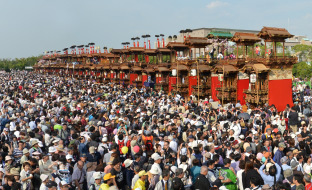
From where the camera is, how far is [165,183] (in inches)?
265

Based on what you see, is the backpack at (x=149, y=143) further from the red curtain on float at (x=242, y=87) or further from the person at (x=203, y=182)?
the red curtain on float at (x=242, y=87)

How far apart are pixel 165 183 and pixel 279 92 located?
21456mm

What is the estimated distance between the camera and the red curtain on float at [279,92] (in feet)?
81.9

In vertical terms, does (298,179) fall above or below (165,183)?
above

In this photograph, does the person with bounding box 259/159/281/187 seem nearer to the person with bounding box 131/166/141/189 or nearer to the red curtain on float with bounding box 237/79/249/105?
the person with bounding box 131/166/141/189

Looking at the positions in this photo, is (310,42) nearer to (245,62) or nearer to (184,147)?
(245,62)

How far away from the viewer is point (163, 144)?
32.0 feet

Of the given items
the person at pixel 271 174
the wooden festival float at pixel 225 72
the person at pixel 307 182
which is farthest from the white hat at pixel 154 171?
the wooden festival float at pixel 225 72

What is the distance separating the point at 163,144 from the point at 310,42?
96067 millimetres

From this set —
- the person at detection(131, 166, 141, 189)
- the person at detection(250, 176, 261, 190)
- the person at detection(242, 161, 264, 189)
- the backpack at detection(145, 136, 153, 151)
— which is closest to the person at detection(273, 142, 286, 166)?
the person at detection(242, 161, 264, 189)

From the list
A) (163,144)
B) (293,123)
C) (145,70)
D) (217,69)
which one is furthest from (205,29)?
(163,144)

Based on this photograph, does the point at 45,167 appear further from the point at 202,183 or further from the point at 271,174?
the point at 271,174

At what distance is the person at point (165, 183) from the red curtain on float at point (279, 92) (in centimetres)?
2049

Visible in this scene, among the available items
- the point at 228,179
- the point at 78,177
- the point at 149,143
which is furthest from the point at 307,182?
the point at 78,177
